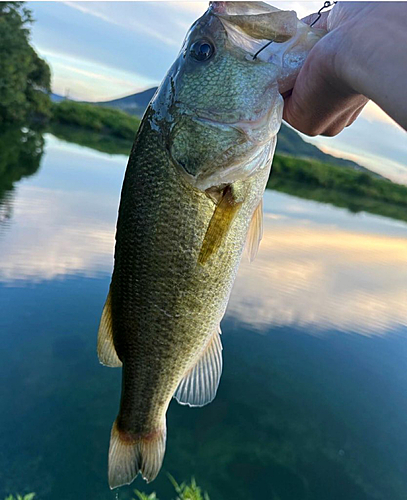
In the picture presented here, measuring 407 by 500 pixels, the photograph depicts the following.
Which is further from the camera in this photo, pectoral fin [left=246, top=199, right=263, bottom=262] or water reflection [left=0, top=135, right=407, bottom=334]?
water reflection [left=0, top=135, right=407, bottom=334]

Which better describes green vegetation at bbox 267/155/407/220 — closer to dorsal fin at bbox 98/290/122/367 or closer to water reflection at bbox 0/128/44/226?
water reflection at bbox 0/128/44/226

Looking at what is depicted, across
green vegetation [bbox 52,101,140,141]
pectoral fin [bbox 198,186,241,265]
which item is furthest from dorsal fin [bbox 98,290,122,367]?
green vegetation [bbox 52,101,140,141]

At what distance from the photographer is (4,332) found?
22.5ft

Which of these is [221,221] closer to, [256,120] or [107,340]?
[256,120]

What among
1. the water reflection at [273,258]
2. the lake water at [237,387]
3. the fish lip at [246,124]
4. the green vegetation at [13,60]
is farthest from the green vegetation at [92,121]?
the fish lip at [246,124]

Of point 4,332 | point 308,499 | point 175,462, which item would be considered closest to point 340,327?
point 308,499

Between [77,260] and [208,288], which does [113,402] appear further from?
[208,288]

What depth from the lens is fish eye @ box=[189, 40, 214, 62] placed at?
1.61 meters

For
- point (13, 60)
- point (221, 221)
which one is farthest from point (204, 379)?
point (13, 60)

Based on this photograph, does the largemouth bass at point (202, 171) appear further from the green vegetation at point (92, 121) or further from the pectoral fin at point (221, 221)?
the green vegetation at point (92, 121)

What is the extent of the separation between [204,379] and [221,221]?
0.77 metres

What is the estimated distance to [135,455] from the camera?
1987mm

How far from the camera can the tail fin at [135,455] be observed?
196 cm

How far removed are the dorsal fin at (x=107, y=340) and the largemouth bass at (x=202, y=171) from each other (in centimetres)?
9
